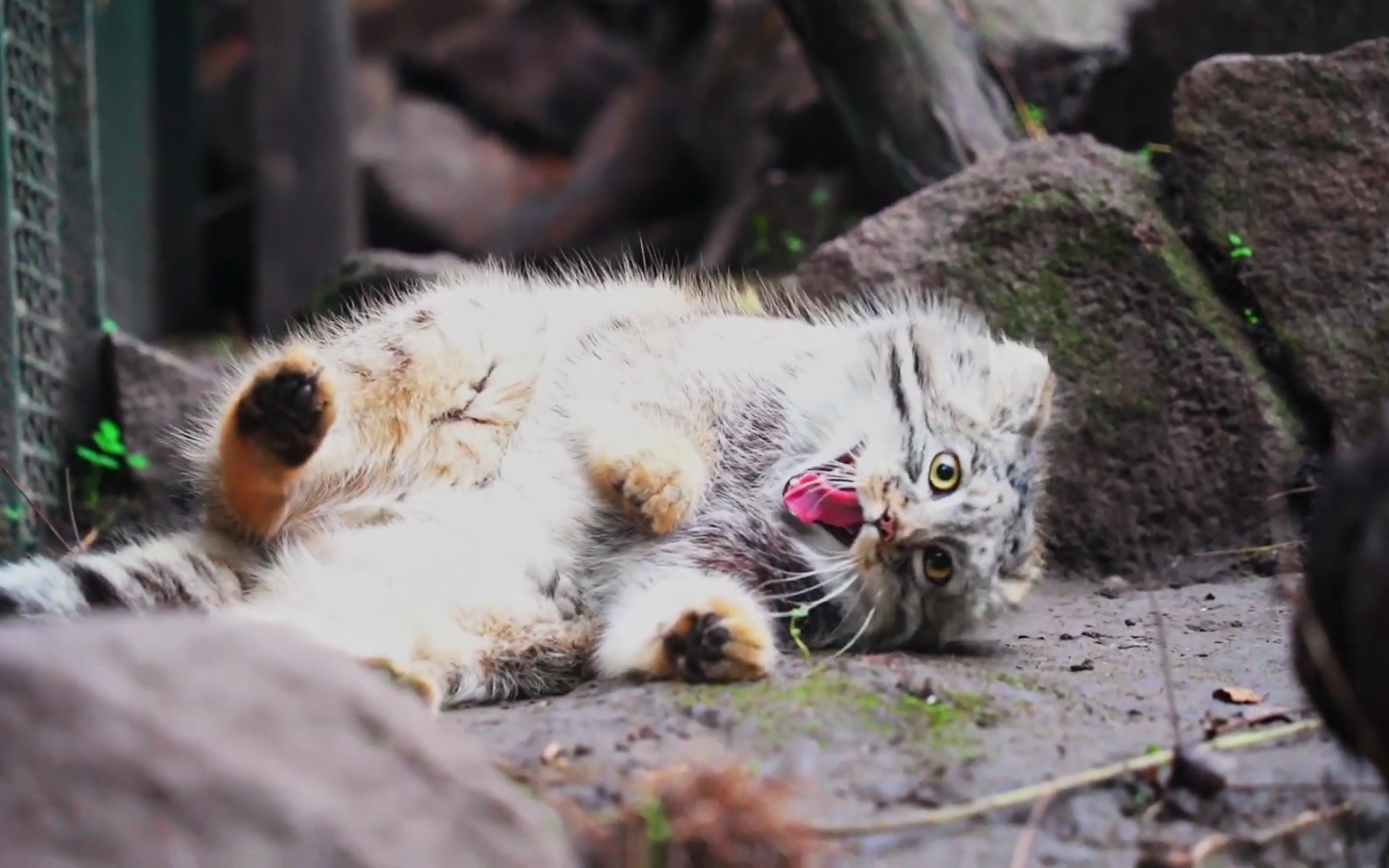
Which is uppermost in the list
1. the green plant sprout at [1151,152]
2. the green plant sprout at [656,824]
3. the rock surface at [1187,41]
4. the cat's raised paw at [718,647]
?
the rock surface at [1187,41]

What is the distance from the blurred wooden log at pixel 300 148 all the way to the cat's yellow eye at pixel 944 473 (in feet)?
25.7

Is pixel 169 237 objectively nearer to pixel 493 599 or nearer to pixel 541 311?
pixel 541 311

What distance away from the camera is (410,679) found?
312 centimetres

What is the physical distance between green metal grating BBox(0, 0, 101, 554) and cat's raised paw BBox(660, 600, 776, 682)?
9.24ft

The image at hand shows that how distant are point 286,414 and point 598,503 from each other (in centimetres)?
83

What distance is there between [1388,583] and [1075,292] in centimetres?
305

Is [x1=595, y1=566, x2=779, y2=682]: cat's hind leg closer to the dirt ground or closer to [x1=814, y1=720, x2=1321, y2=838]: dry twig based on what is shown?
the dirt ground

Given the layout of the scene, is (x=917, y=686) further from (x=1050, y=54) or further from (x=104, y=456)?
(x=1050, y=54)

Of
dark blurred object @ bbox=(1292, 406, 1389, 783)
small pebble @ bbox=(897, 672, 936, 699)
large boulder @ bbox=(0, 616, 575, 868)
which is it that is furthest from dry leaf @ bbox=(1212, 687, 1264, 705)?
→ large boulder @ bbox=(0, 616, 575, 868)

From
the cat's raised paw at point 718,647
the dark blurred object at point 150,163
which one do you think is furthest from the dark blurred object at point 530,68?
the cat's raised paw at point 718,647

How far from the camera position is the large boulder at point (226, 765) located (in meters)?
1.92

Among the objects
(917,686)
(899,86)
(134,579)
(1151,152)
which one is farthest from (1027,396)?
(134,579)

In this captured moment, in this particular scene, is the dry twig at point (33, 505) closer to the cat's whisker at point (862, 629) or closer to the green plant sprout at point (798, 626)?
the green plant sprout at point (798, 626)

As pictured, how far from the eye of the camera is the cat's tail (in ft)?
11.7
